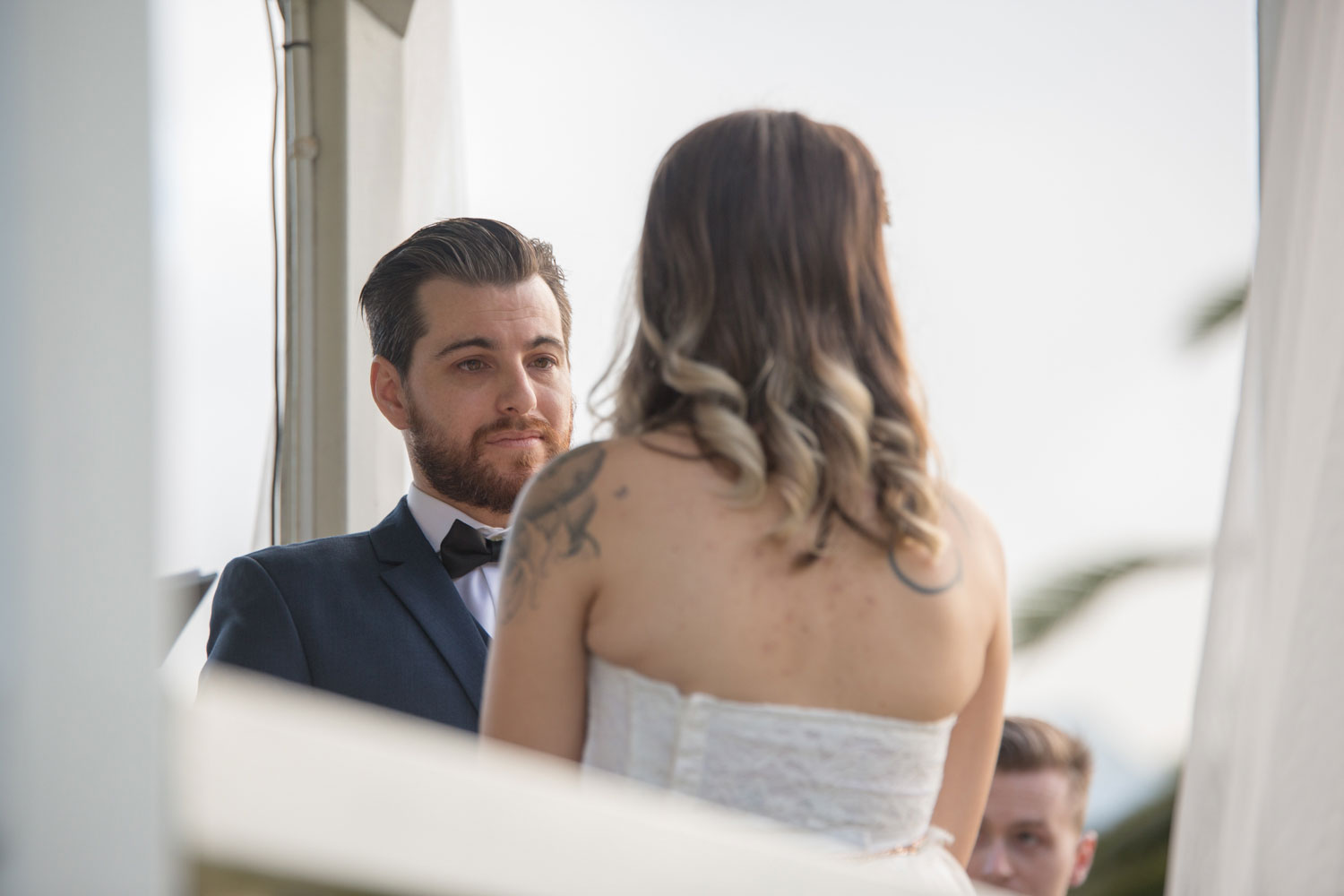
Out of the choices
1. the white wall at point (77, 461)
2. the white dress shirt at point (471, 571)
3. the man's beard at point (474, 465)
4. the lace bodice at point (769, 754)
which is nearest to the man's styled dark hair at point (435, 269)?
the man's beard at point (474, 465)

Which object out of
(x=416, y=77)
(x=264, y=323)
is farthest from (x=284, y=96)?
(x=264, y=323)

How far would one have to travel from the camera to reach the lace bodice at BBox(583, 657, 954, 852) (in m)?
1.17

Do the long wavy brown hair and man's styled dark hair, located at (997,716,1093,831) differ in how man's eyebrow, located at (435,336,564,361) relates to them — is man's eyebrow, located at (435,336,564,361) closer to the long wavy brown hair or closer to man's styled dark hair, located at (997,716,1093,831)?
the long wavy brown hair

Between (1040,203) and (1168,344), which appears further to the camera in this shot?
(1040,203)

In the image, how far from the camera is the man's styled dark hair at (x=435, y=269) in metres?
2.45

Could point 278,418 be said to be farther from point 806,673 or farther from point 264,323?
point 806,673

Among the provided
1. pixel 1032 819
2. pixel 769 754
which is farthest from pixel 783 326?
pixel 1032 819

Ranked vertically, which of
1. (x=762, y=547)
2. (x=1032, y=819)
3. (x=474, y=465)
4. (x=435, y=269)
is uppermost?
(x=435, y=269)

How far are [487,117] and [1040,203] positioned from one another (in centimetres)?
392

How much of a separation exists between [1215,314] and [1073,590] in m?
1.41

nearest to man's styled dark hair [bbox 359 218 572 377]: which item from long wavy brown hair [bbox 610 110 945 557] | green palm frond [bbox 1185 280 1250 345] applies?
long wavy brown hair [bbox 610 110 945 557]

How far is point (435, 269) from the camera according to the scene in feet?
8.06

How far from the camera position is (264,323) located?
9.84ft

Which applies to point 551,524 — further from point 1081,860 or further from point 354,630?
point 1081,860
